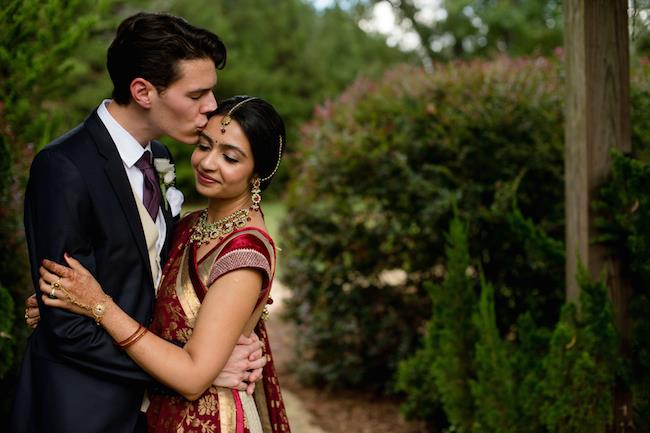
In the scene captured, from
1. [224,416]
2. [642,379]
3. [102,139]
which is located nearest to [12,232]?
[102,139]

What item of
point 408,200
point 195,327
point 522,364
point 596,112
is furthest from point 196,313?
point 408,200

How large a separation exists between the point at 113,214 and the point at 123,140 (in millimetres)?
286

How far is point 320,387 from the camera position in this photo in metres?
6.29

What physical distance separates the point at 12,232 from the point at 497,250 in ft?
A: 10.9

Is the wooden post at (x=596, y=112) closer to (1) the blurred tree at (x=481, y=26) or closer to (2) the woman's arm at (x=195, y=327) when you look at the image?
(2) the woman's arm at (x=195, y=327)

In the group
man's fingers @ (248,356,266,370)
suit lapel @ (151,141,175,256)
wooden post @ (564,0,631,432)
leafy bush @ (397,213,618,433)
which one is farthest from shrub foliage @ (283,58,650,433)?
suit lapel @ (151,141,175,256)

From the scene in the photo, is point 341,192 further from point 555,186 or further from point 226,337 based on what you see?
point 226,337

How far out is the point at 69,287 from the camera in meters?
2.00

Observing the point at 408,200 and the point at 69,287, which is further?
the point at 408,200

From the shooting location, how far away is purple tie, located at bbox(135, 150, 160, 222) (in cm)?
239

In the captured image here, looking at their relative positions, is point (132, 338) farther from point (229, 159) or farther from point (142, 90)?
point (142, 90)

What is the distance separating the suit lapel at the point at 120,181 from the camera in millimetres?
2186

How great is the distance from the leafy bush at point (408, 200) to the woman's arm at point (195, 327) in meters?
2.91

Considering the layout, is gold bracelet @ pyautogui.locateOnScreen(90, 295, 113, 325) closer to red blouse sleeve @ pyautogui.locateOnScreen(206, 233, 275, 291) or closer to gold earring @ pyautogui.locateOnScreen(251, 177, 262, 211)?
red blouse sleeve @ pyautogui.locateOnScreen(206, 233, 275, 291)
